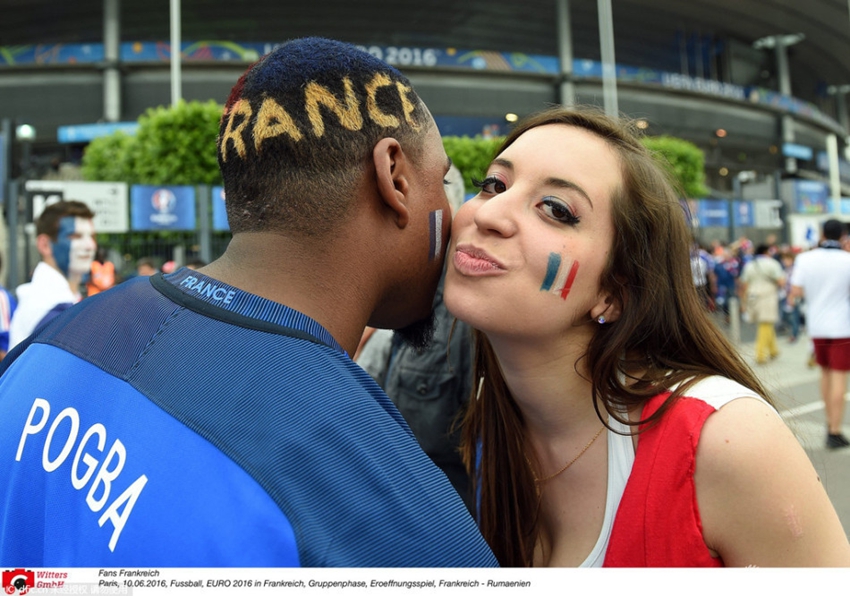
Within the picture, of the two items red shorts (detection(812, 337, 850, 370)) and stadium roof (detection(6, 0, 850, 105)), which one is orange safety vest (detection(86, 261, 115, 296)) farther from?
stadium roof (detection(6, 0, 850, 105))

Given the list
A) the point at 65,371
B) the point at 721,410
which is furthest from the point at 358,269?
the point at 721,410

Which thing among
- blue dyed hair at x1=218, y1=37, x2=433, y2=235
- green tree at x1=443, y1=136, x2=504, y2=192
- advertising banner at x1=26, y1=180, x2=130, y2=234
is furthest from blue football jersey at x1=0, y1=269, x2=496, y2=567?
green tree at x1=443, y1=136, x2=504, y2=192

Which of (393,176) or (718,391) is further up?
(393,176)

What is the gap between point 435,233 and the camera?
1.62 m

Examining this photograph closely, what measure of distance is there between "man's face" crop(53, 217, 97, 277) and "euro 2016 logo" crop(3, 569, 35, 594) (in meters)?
3.97

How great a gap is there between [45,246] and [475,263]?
4.09m

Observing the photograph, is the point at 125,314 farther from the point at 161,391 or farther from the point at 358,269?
the point at 358,269

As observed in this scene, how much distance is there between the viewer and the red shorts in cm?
629

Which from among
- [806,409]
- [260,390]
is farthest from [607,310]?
[806,409]

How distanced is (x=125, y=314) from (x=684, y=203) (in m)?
1.52

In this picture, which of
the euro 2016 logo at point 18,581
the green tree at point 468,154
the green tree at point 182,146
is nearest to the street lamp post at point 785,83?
the green tree at point 468,154

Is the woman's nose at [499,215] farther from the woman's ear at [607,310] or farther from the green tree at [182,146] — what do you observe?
the green tree at [182,146]

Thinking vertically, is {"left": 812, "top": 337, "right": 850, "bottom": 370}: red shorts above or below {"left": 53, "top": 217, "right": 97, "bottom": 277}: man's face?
below

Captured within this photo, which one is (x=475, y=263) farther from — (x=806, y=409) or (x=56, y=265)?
(x=806, y=409)
